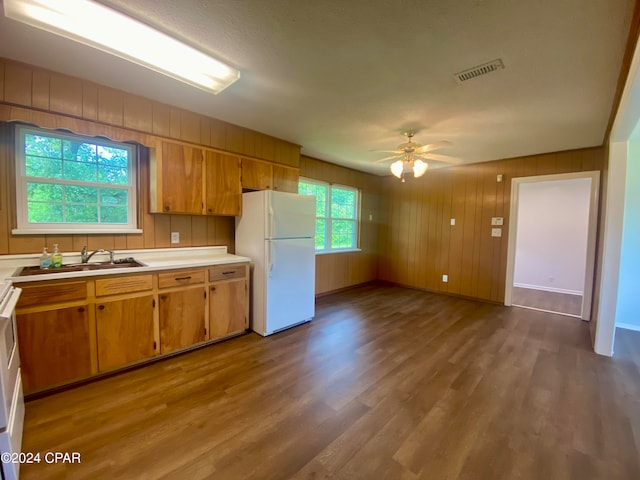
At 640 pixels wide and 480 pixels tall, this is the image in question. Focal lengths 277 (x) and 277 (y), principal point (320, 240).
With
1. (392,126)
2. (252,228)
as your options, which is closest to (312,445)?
(252,228)

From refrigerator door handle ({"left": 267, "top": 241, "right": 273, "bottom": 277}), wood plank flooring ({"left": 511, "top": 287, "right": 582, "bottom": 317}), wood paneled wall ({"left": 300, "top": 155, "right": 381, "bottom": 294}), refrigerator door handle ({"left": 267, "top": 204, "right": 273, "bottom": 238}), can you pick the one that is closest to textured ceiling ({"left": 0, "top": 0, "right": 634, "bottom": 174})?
refrigerator door handle ({"left": 267, "top": 204, "right": 273, "bottom": 238})

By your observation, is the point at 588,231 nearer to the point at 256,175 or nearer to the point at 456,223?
→ the point at 456,223

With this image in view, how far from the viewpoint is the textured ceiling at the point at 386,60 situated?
4.80 feet

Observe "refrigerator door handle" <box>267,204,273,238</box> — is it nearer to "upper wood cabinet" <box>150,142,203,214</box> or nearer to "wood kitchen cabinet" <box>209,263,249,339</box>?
"wood kitchen cabinet" <box>209,263,249,339</box>

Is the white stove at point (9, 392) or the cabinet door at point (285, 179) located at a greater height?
the cabinet door at point (285, 179)

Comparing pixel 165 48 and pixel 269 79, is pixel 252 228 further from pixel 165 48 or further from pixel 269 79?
pixel 165 48

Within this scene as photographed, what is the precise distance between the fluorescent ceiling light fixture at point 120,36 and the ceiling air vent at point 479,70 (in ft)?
5.38

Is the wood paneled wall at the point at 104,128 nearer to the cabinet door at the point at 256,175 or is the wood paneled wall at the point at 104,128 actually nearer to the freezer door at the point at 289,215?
the cabinet door at the point at 256,175

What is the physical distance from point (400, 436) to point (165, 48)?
2851 millimetres

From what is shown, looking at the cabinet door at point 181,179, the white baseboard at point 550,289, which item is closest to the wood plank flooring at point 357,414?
the cabinet door at point 181,179

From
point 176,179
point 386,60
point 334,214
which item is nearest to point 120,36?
point 176,179

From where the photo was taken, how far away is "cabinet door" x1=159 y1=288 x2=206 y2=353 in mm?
2510

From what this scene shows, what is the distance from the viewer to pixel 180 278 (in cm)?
259

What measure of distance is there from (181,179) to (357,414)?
259 cm
